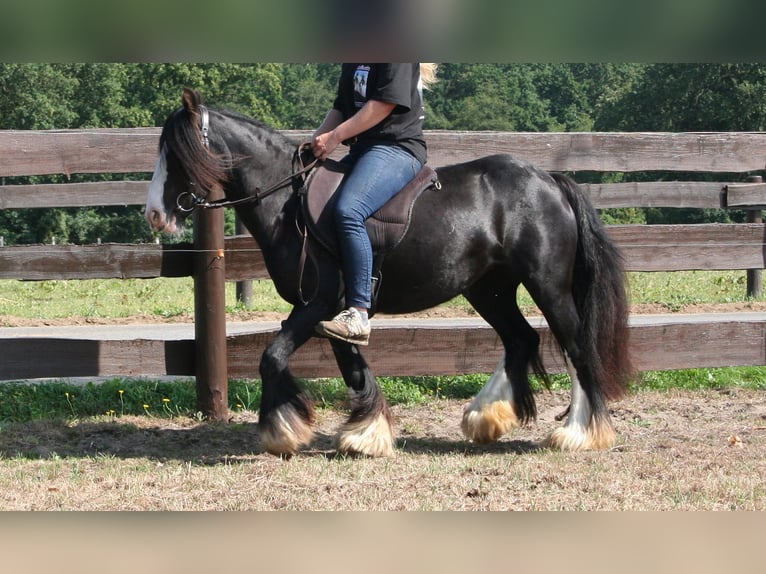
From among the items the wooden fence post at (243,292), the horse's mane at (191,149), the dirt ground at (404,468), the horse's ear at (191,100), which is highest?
the horse's ear at (191,100)

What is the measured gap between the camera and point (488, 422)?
18.5 feet

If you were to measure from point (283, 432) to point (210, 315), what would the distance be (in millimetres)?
1475

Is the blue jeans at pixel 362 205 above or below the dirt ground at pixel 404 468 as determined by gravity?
above

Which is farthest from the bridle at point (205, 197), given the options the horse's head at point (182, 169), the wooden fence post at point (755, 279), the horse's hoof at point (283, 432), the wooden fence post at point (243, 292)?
the wooden fence post at point (755, 279)

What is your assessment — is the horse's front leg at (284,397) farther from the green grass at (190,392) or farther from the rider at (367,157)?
the green grass at (190,392)

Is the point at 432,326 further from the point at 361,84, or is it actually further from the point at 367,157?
the point at 361,84

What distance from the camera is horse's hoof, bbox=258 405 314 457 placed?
5117mm

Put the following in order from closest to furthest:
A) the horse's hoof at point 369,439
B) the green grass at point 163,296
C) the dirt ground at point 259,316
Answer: the horse's hoof at point 369,439, the dirt ground at point 259,316, the green grass at point 163,296

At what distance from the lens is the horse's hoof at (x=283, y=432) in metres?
5.12

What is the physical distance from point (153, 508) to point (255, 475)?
0.76 m

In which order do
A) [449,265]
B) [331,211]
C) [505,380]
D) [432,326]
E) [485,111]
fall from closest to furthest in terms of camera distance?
[331,211]
[449,265]
[505,380]
[432,326]
[485,111]

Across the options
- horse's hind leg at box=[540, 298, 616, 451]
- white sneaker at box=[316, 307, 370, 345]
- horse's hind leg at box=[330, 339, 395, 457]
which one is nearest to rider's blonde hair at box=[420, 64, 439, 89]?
white sneaker at box=[316, 307, 370, 345]

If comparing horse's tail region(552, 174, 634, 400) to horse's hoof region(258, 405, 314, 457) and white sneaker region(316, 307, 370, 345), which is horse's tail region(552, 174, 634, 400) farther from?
horse's hoof region(258, 405, 314, 457)

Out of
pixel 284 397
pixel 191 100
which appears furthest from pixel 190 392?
pixel 191 100
